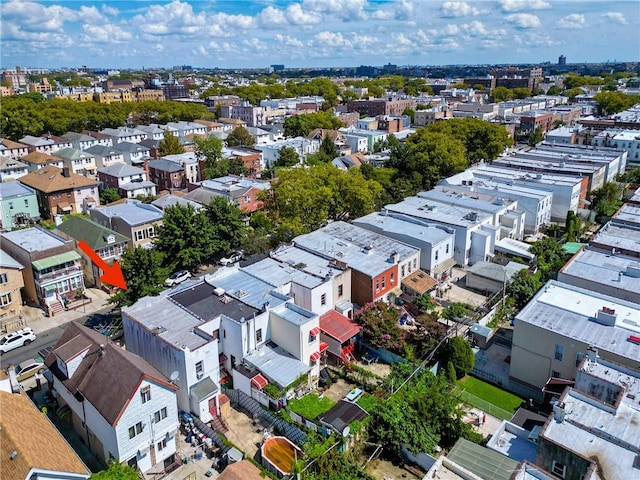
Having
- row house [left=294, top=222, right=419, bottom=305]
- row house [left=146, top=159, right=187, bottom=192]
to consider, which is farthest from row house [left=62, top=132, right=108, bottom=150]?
row house [left=294, top=222, right=419, bottom=305]

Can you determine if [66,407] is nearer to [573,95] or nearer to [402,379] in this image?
[402,379]

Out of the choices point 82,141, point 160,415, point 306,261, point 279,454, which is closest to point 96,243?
point 306,261

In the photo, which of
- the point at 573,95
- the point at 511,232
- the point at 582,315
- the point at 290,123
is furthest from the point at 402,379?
the point at 573,95

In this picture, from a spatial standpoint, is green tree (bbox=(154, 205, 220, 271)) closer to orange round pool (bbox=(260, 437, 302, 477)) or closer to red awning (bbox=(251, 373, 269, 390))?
red awning (bbox=(251, 373, 269, 390))

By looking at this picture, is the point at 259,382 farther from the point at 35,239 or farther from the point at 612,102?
the point at 612,102

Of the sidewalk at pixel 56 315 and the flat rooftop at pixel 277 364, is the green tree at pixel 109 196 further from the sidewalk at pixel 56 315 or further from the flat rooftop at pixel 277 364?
the flat rooftop at pixel 277 364

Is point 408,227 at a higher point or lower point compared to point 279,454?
higher
